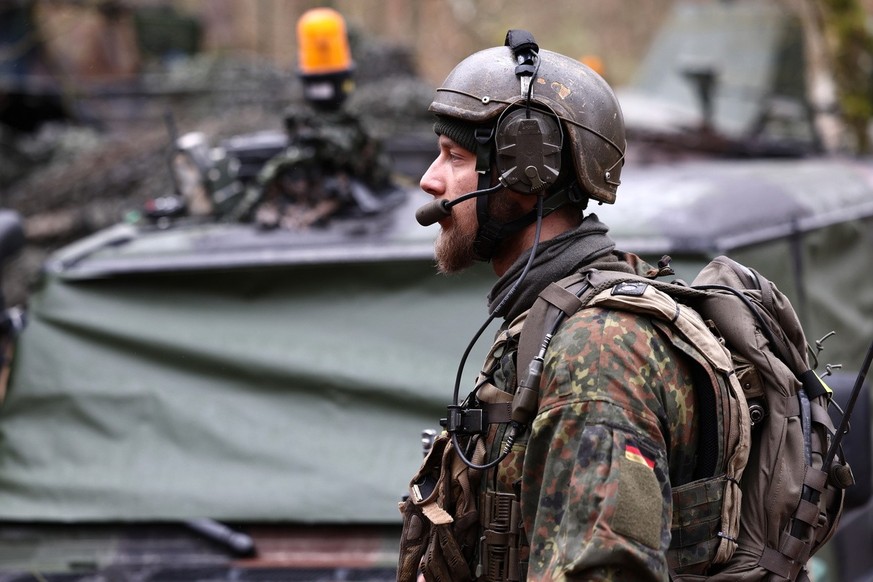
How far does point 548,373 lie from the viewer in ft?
6.89

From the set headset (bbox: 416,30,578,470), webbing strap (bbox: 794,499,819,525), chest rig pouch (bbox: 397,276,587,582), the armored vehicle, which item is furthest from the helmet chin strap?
the armored vehicle

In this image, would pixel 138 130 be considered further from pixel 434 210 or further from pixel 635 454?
pixel 635 454

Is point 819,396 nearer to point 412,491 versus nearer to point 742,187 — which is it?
point 412,491

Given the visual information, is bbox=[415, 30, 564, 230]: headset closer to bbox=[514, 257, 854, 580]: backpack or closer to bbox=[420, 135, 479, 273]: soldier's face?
bbox=[420, 135, 479, 273]: soldier's face

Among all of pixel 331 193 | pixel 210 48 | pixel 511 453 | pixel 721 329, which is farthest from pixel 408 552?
pixel 210 48

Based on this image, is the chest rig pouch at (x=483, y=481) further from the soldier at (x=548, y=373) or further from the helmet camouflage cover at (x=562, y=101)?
the helmet camouflage cover at (x=562, y=101)

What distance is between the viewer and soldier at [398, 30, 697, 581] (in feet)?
6.48

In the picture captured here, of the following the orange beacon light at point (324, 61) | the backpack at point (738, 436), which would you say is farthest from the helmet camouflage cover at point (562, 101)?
the orange beacon light at point (324, 61)

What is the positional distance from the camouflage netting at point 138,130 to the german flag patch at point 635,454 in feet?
16.2

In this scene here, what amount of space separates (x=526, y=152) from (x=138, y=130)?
8835 mm

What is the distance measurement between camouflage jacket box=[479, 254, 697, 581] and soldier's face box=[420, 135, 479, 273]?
37 cm

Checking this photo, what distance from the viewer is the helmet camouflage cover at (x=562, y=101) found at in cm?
239

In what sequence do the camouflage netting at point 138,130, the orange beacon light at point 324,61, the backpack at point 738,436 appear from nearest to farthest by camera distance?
1. the backpack at point 738,436
2. the orange beacon light at point 324,61
3. the camouflage netting at point 138,130

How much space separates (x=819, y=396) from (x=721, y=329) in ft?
0.81
